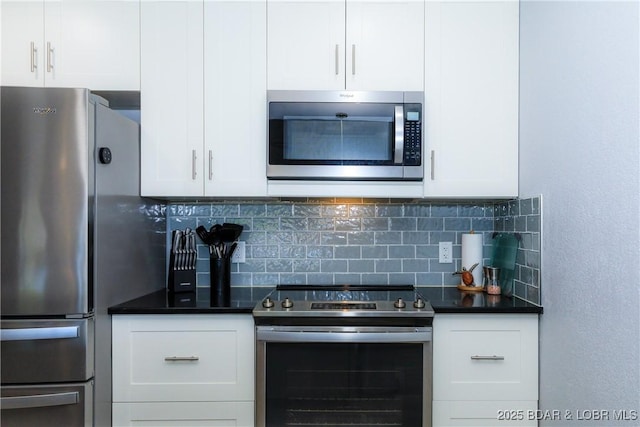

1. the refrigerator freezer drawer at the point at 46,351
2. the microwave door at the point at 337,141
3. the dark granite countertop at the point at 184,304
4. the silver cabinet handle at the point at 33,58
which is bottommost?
the refrigerator freezer drawer at the point at 46,351

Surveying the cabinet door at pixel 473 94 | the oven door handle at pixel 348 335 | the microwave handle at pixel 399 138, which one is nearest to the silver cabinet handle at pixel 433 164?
the cabinet door at pixel 473 94

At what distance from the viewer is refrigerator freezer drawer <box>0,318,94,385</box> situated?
1.47 meters

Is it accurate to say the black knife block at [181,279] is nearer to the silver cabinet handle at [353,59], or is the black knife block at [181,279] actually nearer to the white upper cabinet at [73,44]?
the white upper cabinet at [73,44]

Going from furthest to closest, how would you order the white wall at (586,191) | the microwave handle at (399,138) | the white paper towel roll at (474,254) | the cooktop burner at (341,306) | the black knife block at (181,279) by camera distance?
1. the white paper towel roll at (474,254)
2. the black knife block at (181,279)
3. the microwave handle at (399,138)
4. the cooktop burner at (341,306)
5. the white wall at (586,191)

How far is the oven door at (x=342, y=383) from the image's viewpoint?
1620 millimetres

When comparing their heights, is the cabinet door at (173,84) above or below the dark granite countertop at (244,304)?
above

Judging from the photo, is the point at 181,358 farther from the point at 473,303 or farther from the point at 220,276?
the point at 473,303

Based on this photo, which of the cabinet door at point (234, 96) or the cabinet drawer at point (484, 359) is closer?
the cabinet drawer at point (484, 359)

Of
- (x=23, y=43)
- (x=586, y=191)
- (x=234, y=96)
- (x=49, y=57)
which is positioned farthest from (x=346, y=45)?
(x=23, y=43)

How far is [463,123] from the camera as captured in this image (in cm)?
187

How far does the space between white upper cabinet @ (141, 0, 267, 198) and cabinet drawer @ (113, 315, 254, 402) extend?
617mm

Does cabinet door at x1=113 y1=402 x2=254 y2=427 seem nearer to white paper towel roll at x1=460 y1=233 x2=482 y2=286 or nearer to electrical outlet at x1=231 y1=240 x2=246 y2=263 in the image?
electrical outlet at x1=231 y1=240 x2=246 y2=263

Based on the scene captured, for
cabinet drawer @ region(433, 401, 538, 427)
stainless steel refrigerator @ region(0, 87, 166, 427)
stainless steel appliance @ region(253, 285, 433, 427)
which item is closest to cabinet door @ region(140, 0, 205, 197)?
stainless steel refrigerator @ region(0, 87, 166, 427)

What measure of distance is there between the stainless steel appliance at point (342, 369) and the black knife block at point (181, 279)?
565mm
